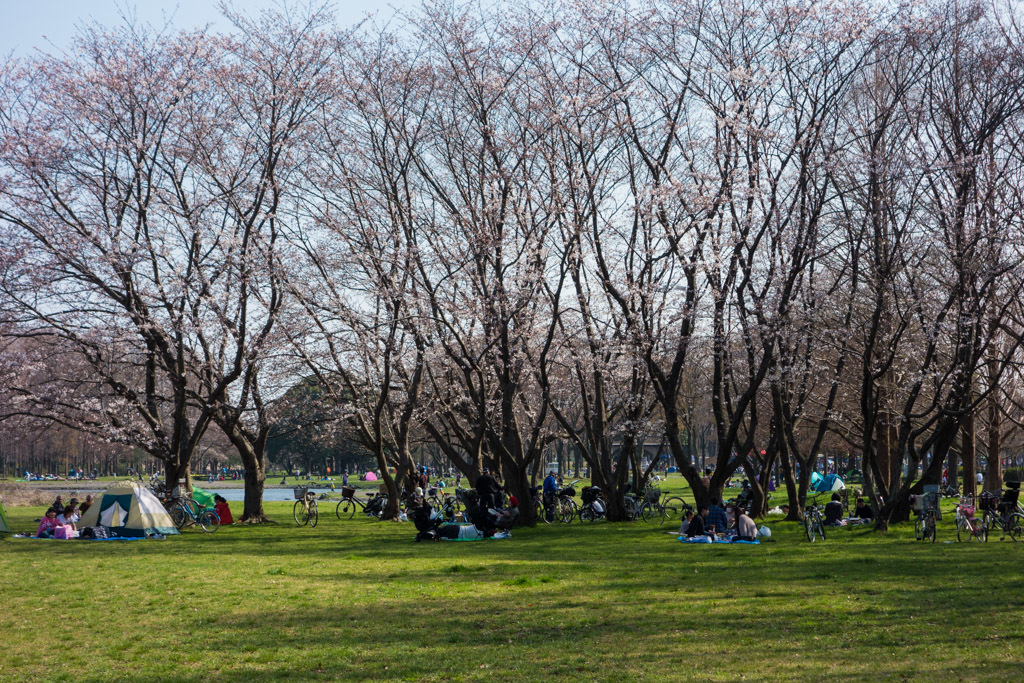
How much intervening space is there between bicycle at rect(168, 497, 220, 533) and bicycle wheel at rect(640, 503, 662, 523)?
38.4 ft

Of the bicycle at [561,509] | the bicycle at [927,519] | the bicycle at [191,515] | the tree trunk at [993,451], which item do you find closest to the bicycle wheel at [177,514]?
the bicycle at [191,515]

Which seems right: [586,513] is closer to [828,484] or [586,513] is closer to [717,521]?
[717,521]

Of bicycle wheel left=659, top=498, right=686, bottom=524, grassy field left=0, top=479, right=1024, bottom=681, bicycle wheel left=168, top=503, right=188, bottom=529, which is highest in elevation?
bicycle wheel left=168, top=503, right=188, bottom=529

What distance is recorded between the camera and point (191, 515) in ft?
82.7

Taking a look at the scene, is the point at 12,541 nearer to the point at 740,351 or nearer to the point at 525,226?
the point at 525,226

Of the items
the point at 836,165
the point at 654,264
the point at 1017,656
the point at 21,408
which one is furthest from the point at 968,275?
the point at 21,408

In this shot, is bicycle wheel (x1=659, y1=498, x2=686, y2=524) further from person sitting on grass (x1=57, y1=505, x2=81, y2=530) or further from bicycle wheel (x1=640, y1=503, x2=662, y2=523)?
person sitting on grass (x1=57, y1=505, x2=81, y2=530)

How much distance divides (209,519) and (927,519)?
56.9 feet

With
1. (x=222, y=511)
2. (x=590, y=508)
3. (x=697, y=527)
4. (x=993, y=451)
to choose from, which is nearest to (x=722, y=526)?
(x=697, y=527)

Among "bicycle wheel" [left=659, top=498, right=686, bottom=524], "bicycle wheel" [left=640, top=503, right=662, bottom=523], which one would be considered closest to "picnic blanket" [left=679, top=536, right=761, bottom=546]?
"bicycle wheel" [left=659, top=498, right=686, bottom=524]

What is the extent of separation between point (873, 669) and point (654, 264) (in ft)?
62.5

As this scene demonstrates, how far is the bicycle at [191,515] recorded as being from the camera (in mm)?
24938

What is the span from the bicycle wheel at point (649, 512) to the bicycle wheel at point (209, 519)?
11.7 metres

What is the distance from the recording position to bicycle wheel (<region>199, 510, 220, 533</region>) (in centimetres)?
2491
